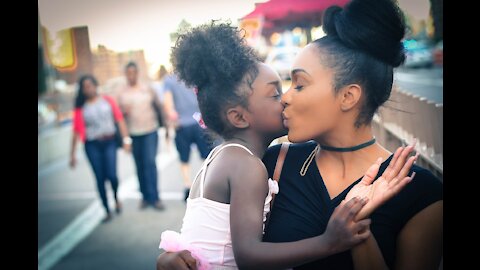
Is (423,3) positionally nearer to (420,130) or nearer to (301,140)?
(420,130)

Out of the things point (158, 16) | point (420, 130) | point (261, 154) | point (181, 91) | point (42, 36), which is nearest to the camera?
point (261, 154)

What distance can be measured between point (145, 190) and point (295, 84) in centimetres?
283

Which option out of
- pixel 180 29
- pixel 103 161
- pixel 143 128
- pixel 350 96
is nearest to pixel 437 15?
pixel 350 96

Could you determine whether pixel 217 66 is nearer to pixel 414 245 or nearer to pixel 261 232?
pixel 261 232

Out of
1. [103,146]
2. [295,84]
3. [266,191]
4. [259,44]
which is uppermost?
[259,44]

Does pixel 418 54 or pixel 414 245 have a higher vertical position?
pixel 418 54

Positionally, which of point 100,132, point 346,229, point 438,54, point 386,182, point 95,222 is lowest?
point 95,222

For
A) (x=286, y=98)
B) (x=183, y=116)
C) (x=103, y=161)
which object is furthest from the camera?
(x=103, y=161)

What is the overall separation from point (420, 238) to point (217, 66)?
79 cm

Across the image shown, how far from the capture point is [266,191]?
4.98ft

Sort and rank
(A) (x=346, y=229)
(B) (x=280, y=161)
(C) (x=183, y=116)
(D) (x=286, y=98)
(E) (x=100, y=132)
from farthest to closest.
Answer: (E) (x=100, y=132), (C) (x=183, y=116), (B) (x=280, y=161), (D) (x=286, y=98), (A) (x=346, y=229)

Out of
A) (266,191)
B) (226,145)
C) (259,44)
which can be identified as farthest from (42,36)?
(266,191)

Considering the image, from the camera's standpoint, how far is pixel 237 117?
1.60 metres

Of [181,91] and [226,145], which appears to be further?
[181,91]
